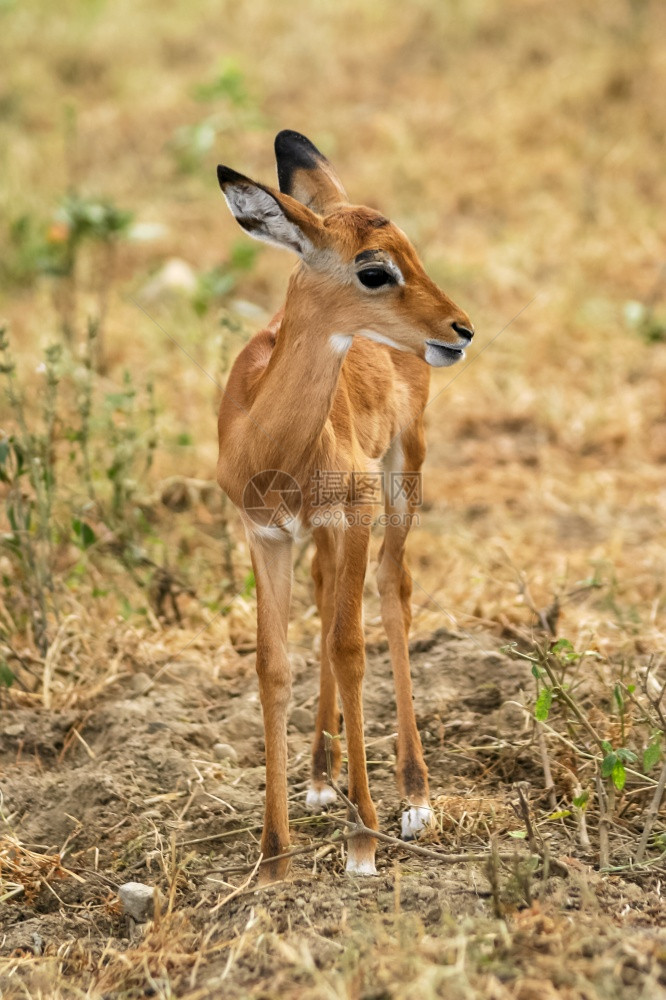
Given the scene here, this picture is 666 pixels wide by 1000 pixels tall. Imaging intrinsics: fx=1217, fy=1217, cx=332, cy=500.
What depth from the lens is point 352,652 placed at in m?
3.72

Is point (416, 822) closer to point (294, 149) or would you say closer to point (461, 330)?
point (461, 330)

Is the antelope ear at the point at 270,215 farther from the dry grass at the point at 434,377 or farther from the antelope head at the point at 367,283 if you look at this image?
the dry grass at the point at 434,377

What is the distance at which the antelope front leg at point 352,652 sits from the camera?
3.70 meters

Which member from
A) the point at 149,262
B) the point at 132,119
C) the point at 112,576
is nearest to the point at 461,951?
the point at 112,576

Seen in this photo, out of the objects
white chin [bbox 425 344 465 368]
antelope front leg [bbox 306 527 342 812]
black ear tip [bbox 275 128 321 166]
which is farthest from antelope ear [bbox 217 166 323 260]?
antelope front leg [bbox 306 527 342 812]

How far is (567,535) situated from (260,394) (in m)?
3.20

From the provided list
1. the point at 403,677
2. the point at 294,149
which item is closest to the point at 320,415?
the point at 294,149

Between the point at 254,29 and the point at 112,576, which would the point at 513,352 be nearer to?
the point at 112,576

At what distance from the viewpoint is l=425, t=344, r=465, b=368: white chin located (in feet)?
11.4

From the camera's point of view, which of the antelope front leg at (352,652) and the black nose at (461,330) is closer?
the black nose at (461,330)

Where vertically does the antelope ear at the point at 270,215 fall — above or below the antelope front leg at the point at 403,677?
above

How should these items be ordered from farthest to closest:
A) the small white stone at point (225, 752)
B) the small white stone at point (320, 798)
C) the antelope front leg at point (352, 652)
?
the small white stone at point (225, 752) < the small white stone at point (320, 798) < the antelope front leg at point (352, 652)

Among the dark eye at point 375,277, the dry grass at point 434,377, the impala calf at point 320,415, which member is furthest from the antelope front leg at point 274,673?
the dark eye at point 375,277

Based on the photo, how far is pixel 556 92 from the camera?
11773mm
